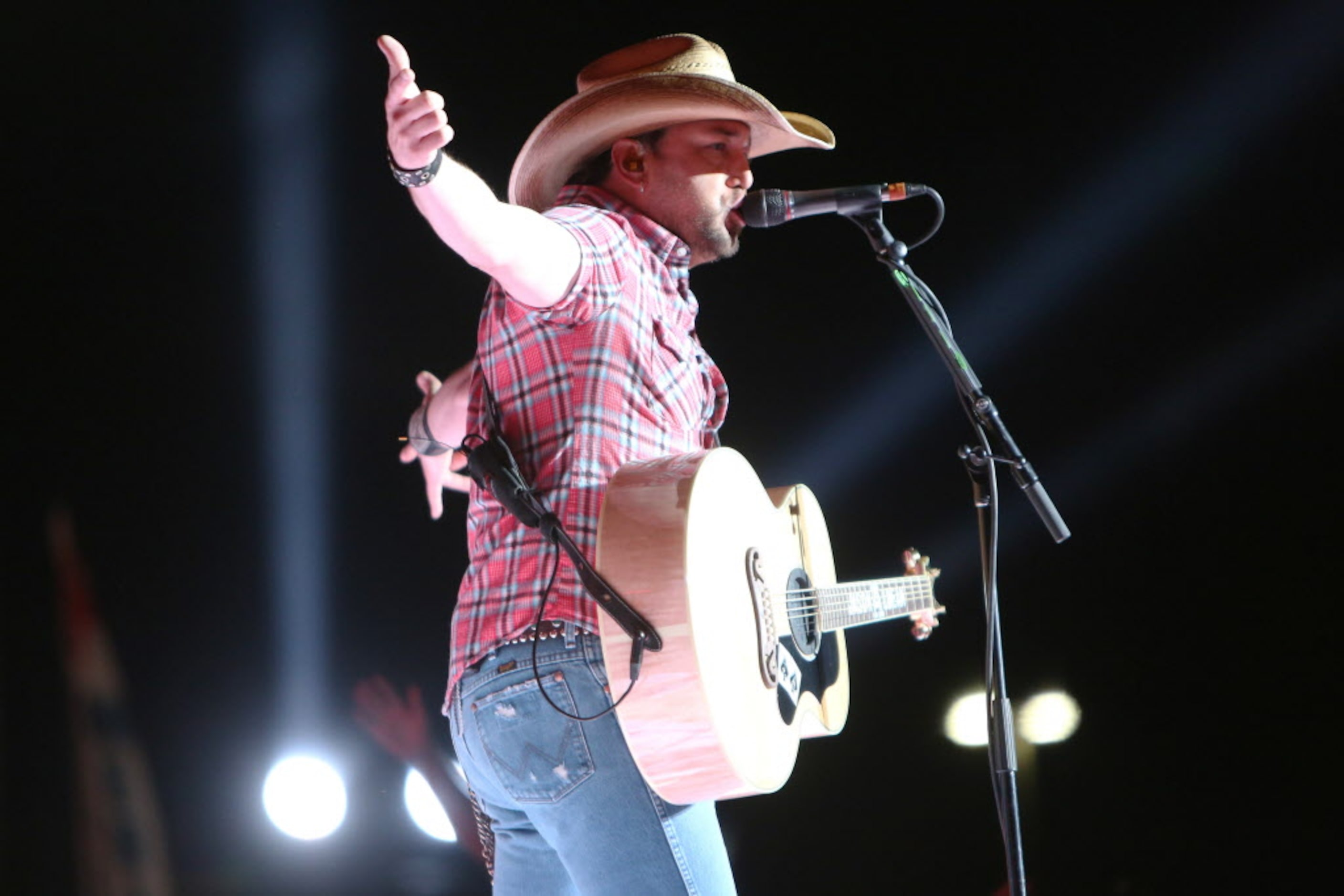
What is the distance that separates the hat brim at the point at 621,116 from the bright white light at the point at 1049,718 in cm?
241

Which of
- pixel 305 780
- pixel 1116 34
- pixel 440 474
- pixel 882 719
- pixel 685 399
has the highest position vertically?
pixel 1116 34

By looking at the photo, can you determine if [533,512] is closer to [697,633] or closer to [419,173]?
[697,633]

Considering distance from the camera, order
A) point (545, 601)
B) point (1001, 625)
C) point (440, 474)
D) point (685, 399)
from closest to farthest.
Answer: point (545, 601)
point (685, 399)
point (440, 474)
point (1001, 625)

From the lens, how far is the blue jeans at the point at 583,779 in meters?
1.44

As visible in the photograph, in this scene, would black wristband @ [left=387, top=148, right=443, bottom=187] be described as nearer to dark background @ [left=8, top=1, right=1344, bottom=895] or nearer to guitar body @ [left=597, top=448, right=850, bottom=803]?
guitar body @ [left=597, top=448, right=850, bottom=803]

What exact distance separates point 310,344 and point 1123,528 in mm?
2853

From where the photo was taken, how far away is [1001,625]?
3928mm

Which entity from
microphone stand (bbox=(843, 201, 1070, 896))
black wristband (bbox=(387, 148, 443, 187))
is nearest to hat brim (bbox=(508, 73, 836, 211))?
microphone stand (bbox=(843, 201, 1070, 896))

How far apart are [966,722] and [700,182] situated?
8.62 ft

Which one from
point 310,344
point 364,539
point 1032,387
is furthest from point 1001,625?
point 310,344


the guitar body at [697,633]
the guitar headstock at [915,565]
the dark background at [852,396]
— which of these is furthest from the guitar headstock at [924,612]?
the dark background at [852,396]

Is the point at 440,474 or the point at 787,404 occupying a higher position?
the point at 787,404

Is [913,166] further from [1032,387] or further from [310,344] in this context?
[310,344]

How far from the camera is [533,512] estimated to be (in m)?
1.47
